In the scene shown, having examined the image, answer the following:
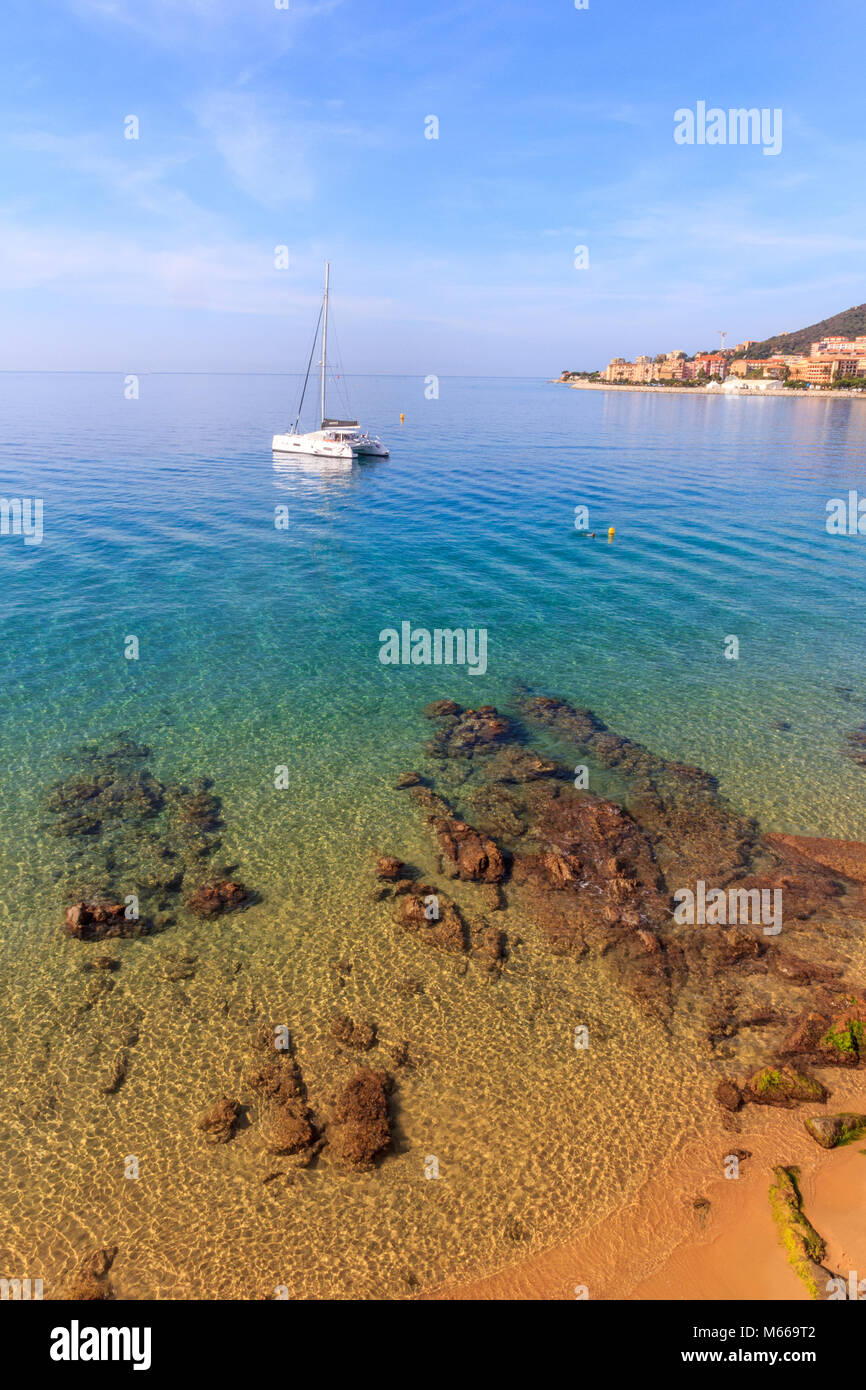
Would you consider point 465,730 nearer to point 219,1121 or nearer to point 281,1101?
point 281,1101

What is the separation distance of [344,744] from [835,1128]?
15657mm

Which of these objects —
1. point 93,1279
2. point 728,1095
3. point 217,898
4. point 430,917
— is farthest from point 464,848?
point 93,1279

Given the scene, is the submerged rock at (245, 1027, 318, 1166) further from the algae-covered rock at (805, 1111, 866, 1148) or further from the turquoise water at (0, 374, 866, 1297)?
the algae-covered rock at (805, 1111, 866, 1148)

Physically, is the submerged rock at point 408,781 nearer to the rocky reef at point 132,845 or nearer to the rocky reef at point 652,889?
the rocky reef at point 652,889

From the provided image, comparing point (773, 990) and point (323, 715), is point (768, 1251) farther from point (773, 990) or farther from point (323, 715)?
point (323, 715)

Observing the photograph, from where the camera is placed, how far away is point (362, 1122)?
1098 centimetres

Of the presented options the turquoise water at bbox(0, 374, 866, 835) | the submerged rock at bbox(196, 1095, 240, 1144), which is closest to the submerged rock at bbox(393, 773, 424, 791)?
the turquoise water at bbox(0, 374, 866, 835)

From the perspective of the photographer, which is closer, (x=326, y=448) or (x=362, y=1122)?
(x=362, y=1122)

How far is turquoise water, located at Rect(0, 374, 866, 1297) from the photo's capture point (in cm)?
1006

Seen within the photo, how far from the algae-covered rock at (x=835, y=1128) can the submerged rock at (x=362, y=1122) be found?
6.70m

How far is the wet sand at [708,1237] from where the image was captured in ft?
29.2

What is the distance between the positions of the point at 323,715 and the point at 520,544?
28.6 m

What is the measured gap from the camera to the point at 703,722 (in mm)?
23844

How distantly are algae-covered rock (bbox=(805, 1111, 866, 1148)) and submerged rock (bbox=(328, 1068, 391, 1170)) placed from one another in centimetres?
670
